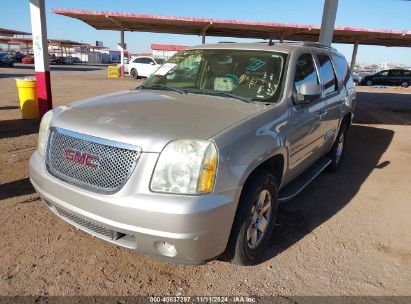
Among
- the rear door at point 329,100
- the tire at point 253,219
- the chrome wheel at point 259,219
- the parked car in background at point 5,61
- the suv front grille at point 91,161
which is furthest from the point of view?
the parked car in background at point 5,61

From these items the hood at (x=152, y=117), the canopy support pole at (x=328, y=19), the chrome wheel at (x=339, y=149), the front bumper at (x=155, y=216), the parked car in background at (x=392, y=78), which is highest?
the canopy support pole at (x=328, y=19)

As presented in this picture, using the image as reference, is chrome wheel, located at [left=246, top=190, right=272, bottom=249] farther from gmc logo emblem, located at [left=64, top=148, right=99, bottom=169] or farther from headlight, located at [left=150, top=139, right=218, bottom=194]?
gmc logo emblem, located at [left=64, top=148, right=99, bottom=169]

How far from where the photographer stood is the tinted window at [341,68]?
5.37 meters

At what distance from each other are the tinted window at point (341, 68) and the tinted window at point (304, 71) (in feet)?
3.87

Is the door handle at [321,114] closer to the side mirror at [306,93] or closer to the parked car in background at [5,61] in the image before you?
the side mirror at [306,93]

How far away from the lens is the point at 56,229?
3.58 metres

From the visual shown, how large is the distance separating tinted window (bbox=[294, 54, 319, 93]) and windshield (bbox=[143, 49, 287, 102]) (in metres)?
0.20

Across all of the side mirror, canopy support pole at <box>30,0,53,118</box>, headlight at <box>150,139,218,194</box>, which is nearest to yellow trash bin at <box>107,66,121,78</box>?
canopy support pole at <box>30,0,53,118</box>

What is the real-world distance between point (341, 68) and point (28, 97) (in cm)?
686

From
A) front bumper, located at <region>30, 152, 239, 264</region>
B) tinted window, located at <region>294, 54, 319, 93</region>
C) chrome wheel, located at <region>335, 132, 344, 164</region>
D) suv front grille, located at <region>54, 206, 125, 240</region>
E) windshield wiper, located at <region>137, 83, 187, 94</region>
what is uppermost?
tinted window, located at <region>294, 54, 319, 93</region>

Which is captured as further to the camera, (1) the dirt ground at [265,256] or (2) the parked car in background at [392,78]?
(2) the parked car in background at [392,78]

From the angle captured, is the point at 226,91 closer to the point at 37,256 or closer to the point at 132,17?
the point at 37,256

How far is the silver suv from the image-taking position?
2443mm

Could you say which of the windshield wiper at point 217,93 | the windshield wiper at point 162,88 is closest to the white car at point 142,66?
the windshield wiper at point 162,88
